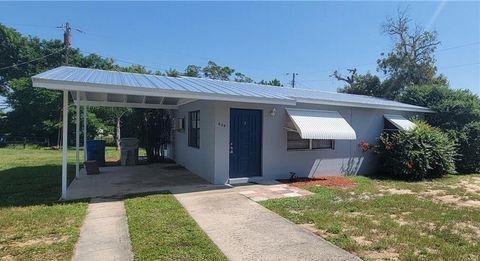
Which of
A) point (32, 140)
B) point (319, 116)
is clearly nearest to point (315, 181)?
point (319, 116)

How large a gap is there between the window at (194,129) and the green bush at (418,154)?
802 centimetres

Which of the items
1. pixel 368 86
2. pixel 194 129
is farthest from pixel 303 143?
pixel 368 86

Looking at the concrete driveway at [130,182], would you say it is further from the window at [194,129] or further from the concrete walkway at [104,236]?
the concrete walkway at [104,236]

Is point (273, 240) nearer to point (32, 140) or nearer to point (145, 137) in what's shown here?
point (145, 137)

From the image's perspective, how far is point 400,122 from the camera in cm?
1498

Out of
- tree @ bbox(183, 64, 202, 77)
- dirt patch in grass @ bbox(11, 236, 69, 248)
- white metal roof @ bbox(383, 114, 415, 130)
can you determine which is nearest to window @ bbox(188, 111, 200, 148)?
dirt patch in grass @ bbox(11, 236, 69, 248)

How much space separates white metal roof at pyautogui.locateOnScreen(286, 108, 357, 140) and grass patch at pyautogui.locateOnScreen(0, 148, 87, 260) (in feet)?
24.1

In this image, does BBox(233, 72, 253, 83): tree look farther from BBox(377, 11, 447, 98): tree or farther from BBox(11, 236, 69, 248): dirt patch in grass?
BBox(11, 236, 69, 248): dirt patch in grass

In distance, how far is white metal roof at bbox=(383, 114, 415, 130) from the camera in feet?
47.7

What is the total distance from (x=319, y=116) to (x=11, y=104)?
32114mm

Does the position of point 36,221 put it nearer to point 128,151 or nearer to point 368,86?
point 128,151

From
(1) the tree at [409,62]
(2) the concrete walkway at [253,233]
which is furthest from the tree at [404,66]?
(2) the concrete walkway at [253,233]

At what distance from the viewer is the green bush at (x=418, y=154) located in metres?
13.2

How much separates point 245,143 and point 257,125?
82 cm
